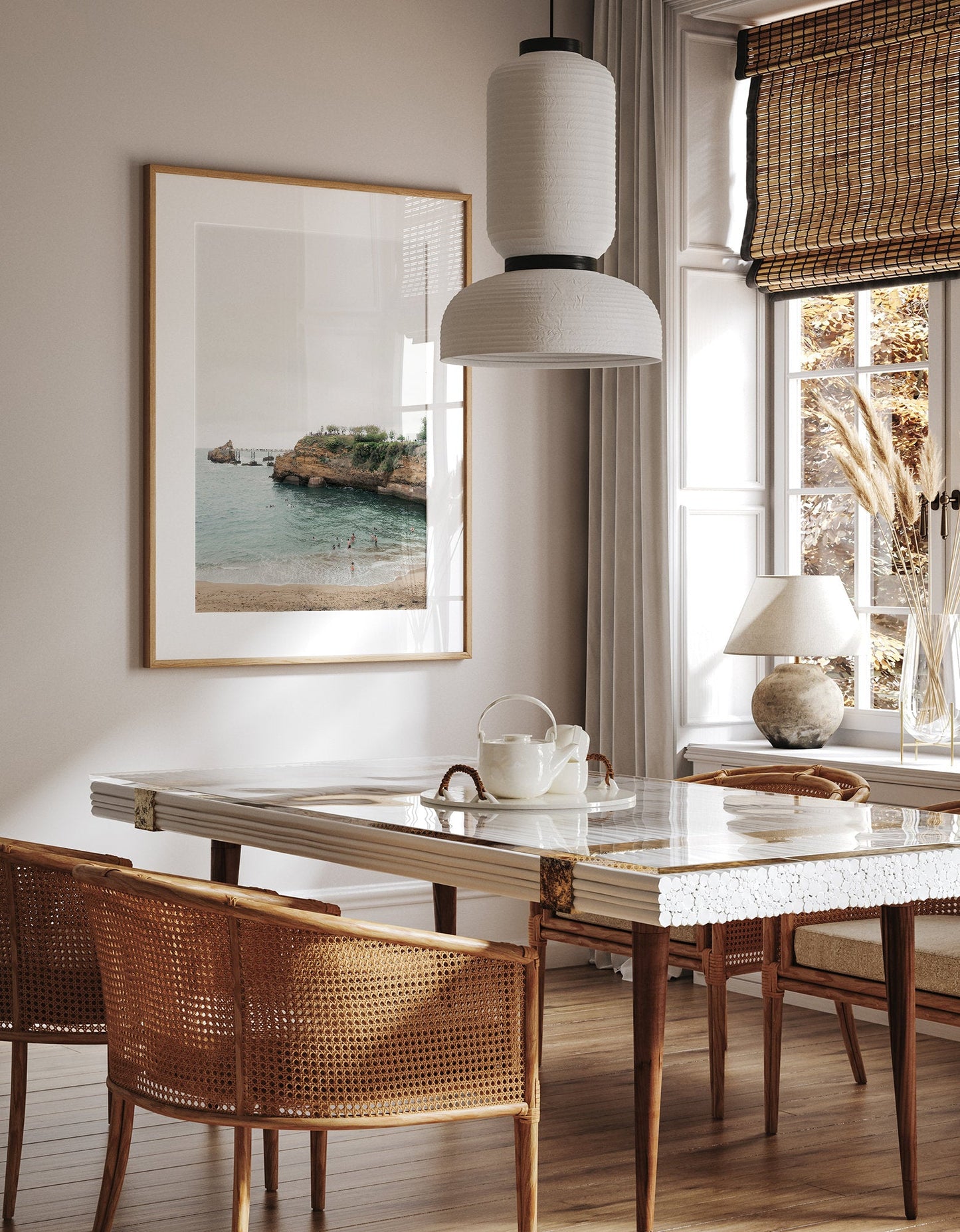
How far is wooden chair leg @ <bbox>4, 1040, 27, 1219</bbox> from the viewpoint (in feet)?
10.1

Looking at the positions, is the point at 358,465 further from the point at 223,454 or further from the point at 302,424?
the point at 223,454

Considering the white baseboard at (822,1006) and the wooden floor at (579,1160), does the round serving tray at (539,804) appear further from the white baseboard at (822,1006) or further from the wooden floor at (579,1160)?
the white baseboard at (822,1006)

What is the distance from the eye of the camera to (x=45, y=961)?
3.00 metres

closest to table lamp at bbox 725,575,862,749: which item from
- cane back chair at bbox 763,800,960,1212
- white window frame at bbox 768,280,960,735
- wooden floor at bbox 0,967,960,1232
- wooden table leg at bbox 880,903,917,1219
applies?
white window frame at bbox 768,280,960,735

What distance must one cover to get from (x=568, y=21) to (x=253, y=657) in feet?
7.73

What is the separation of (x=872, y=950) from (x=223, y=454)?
245 centimetres

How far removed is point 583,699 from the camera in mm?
5574

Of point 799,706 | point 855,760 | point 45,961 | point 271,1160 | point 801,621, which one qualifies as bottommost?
point 271,1160

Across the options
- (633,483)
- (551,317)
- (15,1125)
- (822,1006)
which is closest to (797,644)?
(633,483)

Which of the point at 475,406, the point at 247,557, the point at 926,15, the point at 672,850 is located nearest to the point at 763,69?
the point at 926,15

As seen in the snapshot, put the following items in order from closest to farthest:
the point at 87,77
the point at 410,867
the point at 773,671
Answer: the point at 410,867, the point at 87,77, the point at 773,671

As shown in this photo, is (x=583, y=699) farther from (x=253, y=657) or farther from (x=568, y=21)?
(x=568, y=21)

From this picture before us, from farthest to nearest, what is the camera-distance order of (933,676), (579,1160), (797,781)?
(933,676) → (797,781) → (579,1160)

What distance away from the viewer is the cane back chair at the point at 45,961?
2.99 m
